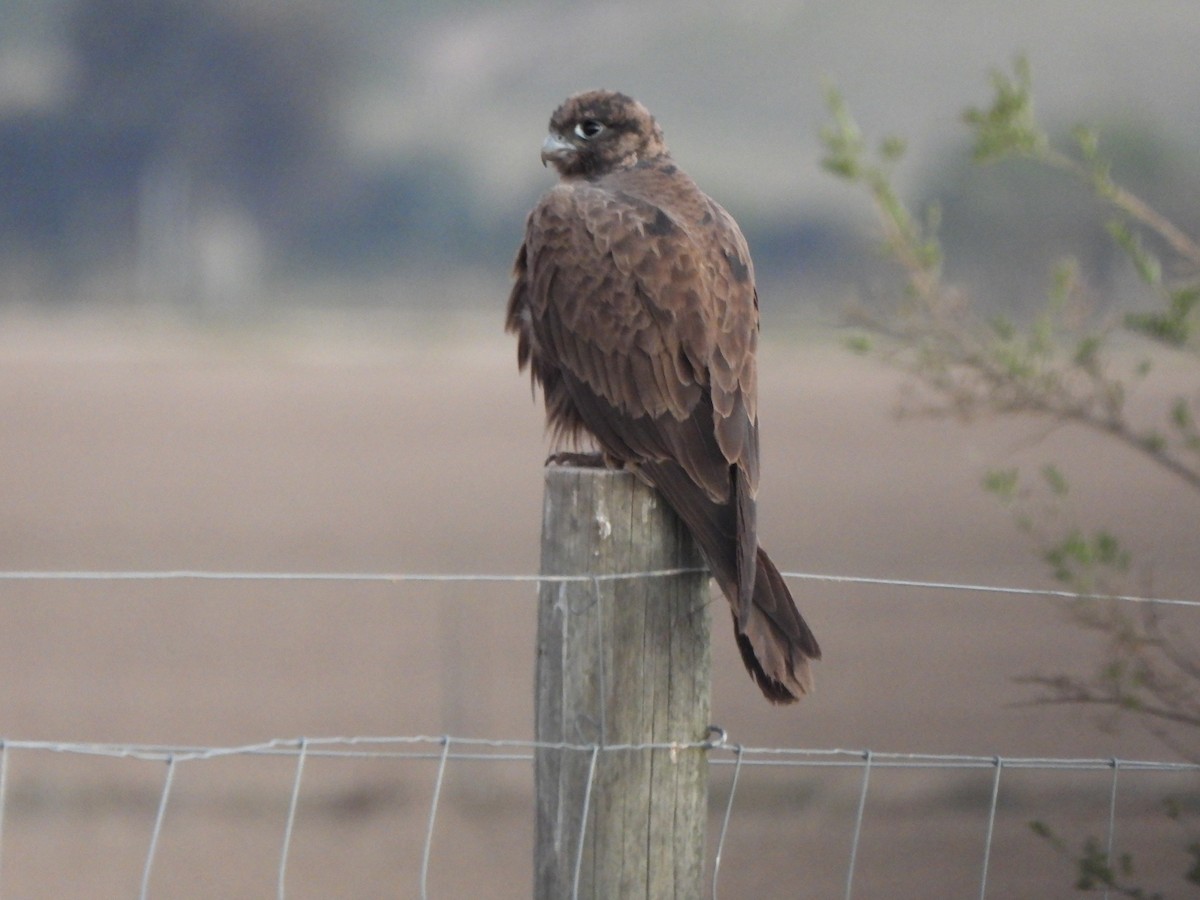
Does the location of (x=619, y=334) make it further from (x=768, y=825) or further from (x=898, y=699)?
(x=898, y=699)

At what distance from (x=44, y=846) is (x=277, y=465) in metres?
13.4

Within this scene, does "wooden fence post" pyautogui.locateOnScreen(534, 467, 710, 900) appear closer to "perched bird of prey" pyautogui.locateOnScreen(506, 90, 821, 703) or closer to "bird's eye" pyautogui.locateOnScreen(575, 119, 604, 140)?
"perched bird of prey" pyautogui.locateOnScreen(506, 90, 821, 703)

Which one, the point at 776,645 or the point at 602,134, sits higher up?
the point at 602,134

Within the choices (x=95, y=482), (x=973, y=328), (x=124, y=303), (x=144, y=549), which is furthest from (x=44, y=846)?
(x=124, y=303)

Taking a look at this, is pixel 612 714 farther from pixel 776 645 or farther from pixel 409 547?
pixel 409 547

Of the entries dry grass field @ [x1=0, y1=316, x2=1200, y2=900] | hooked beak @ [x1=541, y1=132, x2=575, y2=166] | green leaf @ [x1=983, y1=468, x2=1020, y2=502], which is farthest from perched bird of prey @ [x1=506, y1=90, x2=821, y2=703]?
dry grass field @ [x1=0, y1=316, x2=1200, y2=900]

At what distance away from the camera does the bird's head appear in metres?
4.11

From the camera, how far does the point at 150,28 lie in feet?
179

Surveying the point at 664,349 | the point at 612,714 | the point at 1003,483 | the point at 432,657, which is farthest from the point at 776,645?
the point at 432,657

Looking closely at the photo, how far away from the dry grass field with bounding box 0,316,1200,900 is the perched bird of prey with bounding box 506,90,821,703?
116 centimetres

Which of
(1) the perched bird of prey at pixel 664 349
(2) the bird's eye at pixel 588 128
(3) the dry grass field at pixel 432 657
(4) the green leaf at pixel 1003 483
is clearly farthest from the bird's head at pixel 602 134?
(4) the green leaf at pixel 1003 483

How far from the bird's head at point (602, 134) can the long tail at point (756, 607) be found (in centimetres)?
154

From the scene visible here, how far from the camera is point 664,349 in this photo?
10.8 ft

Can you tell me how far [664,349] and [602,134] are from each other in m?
1.03
